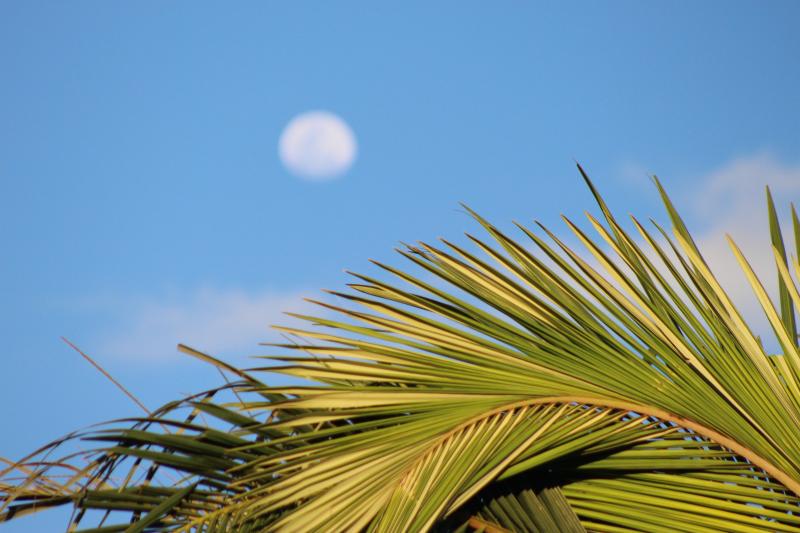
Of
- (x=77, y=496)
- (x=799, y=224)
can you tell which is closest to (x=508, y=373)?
(x=799, y=224)

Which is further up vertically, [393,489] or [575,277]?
[575,277]

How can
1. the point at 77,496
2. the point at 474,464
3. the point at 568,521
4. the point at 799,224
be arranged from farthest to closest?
the point at 799,224 → the point at 568,521 → the point at 77,496 → the point at 474,464

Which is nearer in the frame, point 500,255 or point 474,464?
point 474,464

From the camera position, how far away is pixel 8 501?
2242 mm

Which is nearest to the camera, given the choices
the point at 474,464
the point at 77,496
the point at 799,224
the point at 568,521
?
the point at 474,464

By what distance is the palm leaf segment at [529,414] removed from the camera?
90.0 inches

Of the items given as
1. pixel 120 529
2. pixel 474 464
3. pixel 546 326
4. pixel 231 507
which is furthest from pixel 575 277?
pixel 120 529

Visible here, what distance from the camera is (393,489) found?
2172mm

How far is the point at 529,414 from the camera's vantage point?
2344mm

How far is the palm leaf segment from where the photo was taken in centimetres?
229

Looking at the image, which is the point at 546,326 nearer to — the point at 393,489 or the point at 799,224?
the point at 393,489

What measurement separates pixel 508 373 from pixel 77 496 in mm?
1188

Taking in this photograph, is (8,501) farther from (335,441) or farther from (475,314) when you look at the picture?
(475,314)

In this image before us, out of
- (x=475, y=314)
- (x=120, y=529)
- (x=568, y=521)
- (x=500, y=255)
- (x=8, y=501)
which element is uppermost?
(x=500, y=255)
